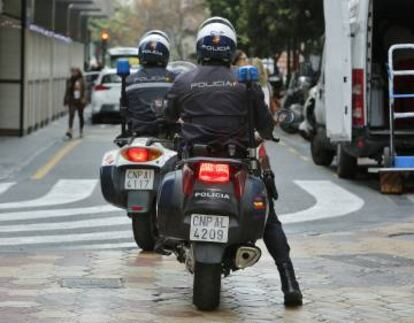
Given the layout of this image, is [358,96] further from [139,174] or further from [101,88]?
[101,88]

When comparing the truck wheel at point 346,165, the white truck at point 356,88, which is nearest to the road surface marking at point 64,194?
the white truck at point 356,88

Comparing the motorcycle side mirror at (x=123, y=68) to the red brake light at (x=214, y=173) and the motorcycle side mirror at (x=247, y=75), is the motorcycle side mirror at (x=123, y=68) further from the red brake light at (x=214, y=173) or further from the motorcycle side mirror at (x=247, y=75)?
the red brake light at (x=214, y=173)

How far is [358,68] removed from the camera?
15312 millimetres

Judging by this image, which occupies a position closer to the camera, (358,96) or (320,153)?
(358,96)

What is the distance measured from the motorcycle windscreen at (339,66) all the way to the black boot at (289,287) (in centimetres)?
797

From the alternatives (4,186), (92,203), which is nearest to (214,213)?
(92,203)

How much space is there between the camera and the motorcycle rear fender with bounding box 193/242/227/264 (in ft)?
23.3

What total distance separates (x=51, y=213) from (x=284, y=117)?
5.91m

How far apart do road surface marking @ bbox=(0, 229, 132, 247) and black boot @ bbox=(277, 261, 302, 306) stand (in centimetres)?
391

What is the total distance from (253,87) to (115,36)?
95890 mm

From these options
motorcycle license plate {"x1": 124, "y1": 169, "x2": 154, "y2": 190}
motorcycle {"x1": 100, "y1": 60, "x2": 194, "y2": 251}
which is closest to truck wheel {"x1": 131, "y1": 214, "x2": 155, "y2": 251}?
motorcycle {"x1": 100, "y1": 60, "x2": 194, "y2": 251}

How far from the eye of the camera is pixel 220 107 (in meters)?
7.44

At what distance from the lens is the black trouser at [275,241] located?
7.60 meters

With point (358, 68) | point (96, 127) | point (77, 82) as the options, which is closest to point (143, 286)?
point (358, 68)
